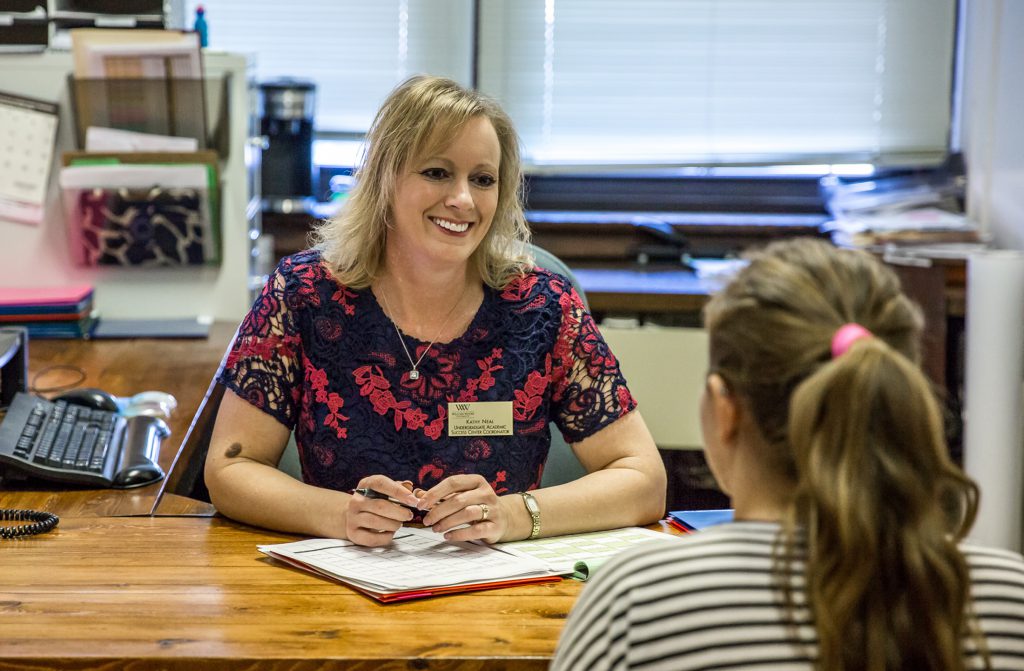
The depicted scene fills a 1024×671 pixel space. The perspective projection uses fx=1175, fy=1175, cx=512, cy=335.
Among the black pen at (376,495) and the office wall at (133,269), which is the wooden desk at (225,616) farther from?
the office wall at (133,269)

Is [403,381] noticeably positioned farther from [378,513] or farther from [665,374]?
[665,374]

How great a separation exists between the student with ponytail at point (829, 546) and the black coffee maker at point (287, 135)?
2.63 metres

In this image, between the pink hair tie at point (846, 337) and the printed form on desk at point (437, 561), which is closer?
the pink hair tie at point (846, 337)

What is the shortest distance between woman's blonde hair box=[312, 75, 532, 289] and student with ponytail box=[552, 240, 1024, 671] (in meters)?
0.94

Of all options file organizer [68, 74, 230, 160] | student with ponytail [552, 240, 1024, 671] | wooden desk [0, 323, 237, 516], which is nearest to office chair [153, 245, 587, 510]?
wooden desk [0, 323, 237, 516]

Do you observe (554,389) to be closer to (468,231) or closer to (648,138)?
(468,231)

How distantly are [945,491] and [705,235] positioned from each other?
273 cm

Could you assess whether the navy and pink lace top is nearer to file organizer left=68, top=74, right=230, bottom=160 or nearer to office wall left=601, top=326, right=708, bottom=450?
file organizer left=68, top=74, right=230, bottom=160

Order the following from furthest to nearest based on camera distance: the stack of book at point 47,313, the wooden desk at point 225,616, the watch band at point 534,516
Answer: the stack of book at point 47,313, the watch band at point 534,516, the wooden desk at point 225,616

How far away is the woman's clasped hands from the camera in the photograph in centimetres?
148

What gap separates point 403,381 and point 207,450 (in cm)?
49

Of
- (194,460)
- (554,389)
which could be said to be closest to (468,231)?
(554,389)

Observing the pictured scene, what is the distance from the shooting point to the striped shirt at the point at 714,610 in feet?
2.89

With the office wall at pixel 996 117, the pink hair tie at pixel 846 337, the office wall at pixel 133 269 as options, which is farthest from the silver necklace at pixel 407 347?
the office wall at pixel 996 117
